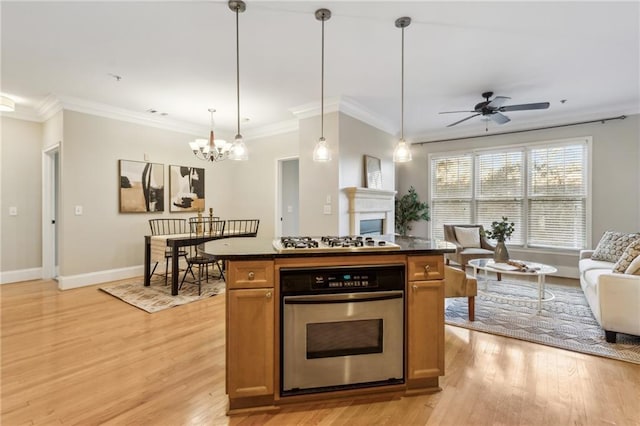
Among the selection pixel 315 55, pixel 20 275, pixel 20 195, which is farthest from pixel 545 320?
pixel 20 195

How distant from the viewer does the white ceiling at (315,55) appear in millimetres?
2420

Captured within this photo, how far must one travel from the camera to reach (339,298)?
184cm

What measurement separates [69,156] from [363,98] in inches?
167

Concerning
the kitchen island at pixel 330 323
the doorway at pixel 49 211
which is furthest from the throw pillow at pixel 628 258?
the doorway at pixel 49 211

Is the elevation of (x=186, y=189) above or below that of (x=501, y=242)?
above

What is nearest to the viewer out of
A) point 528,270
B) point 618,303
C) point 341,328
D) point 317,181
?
point 341,328

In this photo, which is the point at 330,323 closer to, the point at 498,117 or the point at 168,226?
the point at 498,117

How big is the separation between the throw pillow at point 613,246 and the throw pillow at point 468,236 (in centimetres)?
156

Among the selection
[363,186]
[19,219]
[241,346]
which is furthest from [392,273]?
[19,219]

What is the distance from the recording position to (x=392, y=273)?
1917 millimetres

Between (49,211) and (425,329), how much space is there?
228 inches

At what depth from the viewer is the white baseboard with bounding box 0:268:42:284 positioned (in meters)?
4.67

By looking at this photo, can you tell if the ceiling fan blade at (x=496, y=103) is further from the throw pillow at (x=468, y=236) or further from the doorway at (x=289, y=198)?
the doorway at (x=289, y=198)

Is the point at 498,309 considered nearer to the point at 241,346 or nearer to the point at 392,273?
the point at 392,273
